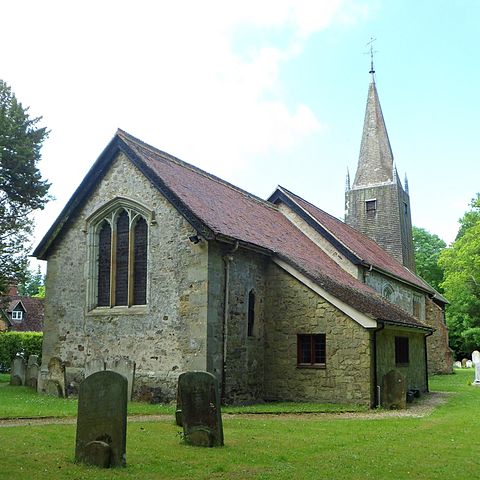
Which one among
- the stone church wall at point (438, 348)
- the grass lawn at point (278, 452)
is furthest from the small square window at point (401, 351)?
the stone church wall at point (438, 348)

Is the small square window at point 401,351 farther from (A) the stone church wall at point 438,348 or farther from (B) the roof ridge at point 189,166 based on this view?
(A) the stone church wall at point 438,348

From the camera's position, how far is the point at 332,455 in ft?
31.2

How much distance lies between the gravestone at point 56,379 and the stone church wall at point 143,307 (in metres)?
0.35

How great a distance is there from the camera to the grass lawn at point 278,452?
8.06 meters

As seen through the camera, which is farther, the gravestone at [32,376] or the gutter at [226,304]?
the gravestone at [32,376]

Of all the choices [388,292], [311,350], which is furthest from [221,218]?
[388,292]

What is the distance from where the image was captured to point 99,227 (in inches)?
766

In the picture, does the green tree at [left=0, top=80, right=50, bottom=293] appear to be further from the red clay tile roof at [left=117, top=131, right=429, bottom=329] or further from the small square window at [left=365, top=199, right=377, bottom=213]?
the small square window at [left=365, top=199, right=377, bottom=213]

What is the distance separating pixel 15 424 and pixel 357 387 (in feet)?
30.7

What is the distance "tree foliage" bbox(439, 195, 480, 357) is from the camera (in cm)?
4825

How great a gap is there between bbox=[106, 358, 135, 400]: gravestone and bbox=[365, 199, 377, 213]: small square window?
87.5 feet

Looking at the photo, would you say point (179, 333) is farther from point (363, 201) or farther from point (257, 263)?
point (363, 201)

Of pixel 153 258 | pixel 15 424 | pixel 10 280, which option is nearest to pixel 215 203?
pixel 153 258

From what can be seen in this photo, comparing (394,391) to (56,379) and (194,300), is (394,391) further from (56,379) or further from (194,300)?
(56,379)
